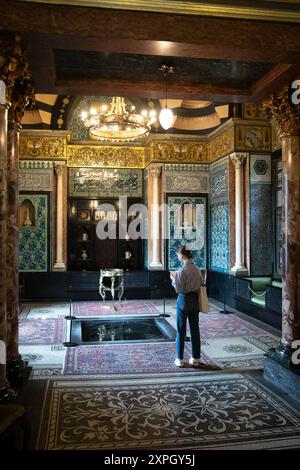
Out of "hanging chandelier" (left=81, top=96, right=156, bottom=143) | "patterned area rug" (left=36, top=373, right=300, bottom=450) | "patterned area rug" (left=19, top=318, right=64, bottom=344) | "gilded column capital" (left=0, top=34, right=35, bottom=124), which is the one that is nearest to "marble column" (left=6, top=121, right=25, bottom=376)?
"gilded column capital" (left=0, top=34, right=35, bottom=124)

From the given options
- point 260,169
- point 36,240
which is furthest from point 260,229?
point 36,240

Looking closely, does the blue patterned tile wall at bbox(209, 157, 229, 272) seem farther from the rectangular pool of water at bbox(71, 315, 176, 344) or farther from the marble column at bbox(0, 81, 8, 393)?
the marble column at bbox(0, 81, 8, 393)

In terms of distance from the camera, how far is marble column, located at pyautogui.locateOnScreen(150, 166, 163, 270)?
11672 millimetres

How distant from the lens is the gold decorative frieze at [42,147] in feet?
37.0

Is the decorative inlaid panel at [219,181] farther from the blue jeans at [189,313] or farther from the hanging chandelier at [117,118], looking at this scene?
the blue jeans at [189,313]

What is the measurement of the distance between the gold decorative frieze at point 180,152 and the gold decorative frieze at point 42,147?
8.21 feet

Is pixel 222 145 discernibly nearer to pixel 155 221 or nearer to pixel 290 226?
pixel 155 221

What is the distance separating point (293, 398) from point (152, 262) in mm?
7448

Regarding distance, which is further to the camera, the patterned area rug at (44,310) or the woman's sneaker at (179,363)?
the patterned area rug at (44,310)

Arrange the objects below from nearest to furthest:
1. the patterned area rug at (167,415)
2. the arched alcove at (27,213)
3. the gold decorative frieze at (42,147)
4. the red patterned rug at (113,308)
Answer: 1. the patterned area rug at (167,415)
2. the red patterned rug at (113,308)
3. the gold decorative frieze at (42,147)
4. the arched alcove at (27,213)

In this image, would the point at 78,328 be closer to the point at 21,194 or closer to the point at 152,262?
the point at 152,262

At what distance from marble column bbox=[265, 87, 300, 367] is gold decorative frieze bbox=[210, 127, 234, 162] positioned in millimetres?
5265

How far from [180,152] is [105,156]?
2234 mm

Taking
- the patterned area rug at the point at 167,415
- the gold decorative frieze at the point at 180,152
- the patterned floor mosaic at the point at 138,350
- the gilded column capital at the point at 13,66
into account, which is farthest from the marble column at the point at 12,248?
the gold decorative frieze at the point at 180,152
